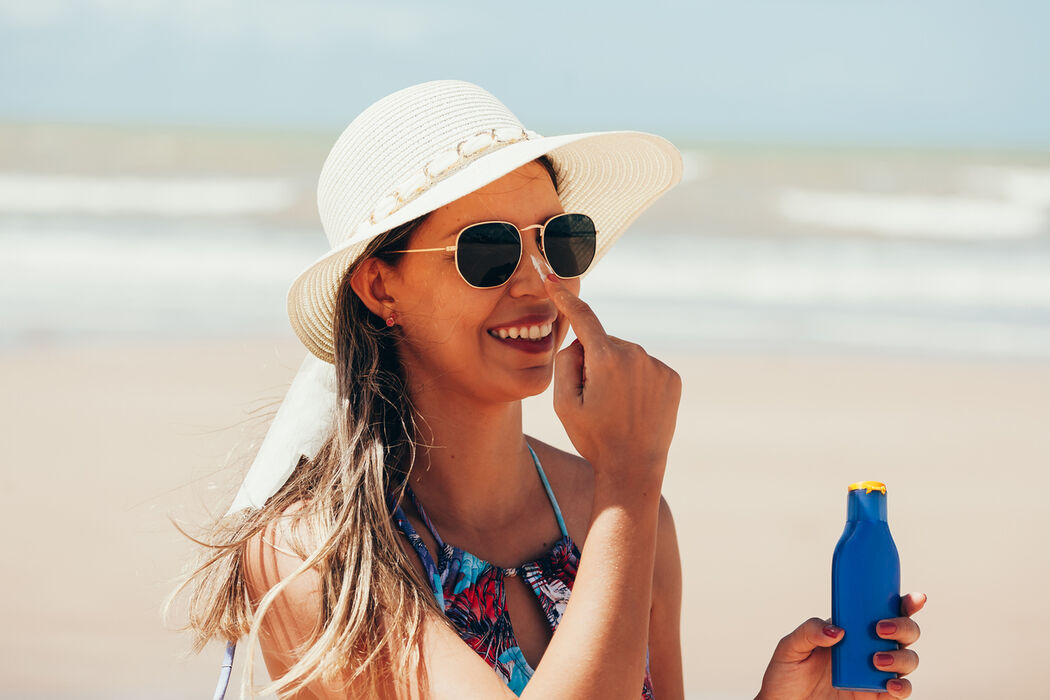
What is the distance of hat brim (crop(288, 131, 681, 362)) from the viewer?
2.39 metres

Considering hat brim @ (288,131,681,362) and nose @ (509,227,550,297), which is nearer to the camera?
hat brim @ (288,131,681,362)

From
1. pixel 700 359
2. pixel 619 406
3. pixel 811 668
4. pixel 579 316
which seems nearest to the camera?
pixel 619 406

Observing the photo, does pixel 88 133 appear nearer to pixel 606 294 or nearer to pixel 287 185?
pixel 287 185

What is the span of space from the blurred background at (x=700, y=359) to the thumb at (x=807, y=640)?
1.42m

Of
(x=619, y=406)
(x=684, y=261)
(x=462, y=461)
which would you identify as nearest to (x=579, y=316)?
(x=619, y=406)

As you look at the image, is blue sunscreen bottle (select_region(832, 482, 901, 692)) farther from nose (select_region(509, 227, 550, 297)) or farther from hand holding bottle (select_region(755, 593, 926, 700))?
nose (select_region(509, 227, 550, 297))

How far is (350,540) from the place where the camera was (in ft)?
7.62

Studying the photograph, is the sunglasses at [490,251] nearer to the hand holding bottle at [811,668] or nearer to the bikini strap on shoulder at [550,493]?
the bikini strap on shoulder at [550,493]

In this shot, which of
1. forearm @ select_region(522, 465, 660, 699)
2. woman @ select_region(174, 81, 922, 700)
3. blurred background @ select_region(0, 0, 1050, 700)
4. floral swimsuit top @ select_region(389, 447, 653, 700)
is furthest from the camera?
blurred background @ select_region(0, 0, 1050, 700)

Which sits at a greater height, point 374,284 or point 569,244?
point 569,244

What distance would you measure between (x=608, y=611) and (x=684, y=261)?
11.3m

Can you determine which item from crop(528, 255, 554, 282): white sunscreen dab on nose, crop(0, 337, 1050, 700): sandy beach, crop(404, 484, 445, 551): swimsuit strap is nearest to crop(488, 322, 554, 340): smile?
crop(528, 255, 554, 282): white sunscreen dab on nose

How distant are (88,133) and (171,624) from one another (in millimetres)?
18825

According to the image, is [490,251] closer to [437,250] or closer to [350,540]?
[437,250]
